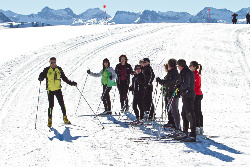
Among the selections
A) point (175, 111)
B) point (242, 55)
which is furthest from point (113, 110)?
point (242, 55)

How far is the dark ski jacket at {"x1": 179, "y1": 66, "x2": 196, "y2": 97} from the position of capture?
213 inches

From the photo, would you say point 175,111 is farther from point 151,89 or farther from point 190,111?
point 151,89

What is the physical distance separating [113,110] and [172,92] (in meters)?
3.10

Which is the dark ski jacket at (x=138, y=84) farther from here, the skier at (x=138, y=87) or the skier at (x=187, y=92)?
the skier at (x=187, y=92)

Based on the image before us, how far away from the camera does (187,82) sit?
539cm

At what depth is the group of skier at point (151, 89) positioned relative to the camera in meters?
5.53

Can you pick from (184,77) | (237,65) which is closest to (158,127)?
(184,77)

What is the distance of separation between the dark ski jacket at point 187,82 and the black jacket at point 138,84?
1.56 m

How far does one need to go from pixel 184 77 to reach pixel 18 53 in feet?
48.5

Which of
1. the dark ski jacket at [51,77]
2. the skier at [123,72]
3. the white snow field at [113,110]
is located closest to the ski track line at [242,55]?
the white snow field at [113,110]

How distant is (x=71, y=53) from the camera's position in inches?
695

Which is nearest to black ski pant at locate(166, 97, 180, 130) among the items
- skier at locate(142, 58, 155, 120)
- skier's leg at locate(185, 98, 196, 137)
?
skier's leg at locate(185, 98, 196, 137)

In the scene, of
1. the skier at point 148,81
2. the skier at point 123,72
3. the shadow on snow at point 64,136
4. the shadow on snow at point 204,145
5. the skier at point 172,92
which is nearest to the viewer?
the shadow on snow at point 204,145

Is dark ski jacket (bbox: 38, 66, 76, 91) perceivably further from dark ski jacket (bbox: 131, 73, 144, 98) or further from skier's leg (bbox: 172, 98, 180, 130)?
skier's leg (bbox: 172, 98, 180, 130)
